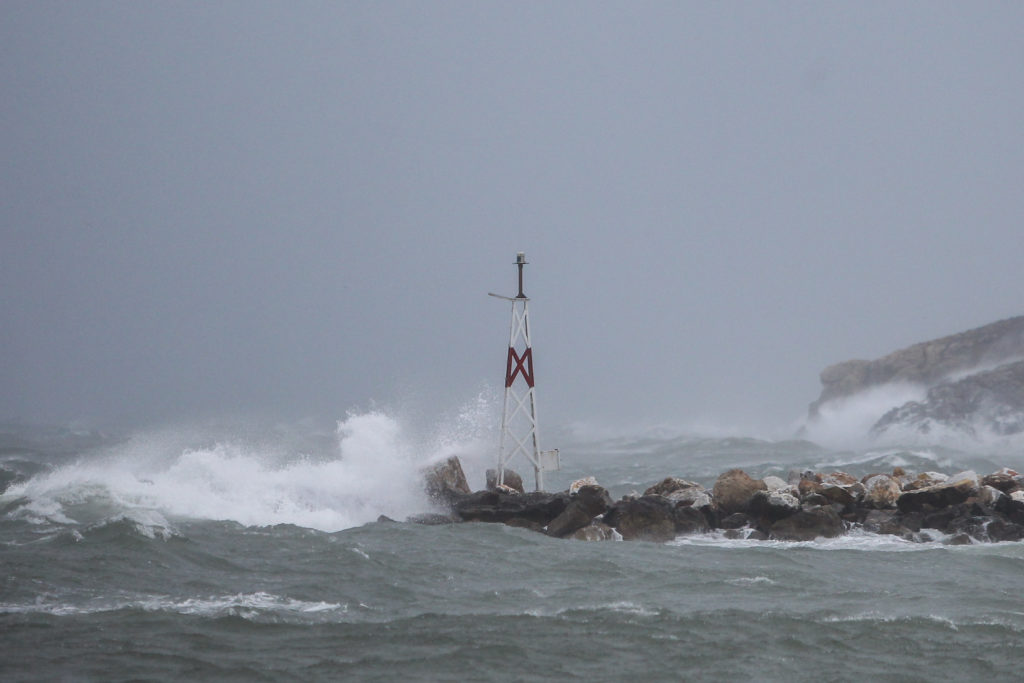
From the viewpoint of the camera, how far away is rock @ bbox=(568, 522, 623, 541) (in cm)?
1984

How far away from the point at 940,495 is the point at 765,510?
3844 mm

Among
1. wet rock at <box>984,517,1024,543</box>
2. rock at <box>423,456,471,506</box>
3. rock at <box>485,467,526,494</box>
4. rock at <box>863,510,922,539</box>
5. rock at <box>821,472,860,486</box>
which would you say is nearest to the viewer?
wet rock at <box>984,517,1024,543</box>

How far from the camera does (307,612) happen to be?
13.3 metres

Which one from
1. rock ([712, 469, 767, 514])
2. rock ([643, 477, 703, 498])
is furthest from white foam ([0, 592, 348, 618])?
rock ([643, 477, 703, 498])

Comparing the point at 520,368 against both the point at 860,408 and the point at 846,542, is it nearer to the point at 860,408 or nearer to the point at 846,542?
the point at 846,542

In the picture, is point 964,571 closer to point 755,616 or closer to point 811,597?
point 811,597

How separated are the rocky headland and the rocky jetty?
111 ft

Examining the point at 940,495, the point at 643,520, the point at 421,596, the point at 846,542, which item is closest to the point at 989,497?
the point at 940,495

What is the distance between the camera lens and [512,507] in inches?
840

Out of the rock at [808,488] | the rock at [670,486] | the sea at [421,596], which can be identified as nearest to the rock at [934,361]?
the rock at [808,488]

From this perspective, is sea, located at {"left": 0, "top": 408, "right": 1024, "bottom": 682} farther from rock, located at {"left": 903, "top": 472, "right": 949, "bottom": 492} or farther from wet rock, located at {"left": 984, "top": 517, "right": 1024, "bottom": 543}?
rock, located at {"left": 903, "top": 472, "right": 949, "bottom": 492}

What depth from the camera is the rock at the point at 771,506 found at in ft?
67.3

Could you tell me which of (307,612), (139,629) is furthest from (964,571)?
(139,629)

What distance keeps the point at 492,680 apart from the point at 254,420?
269 ft
